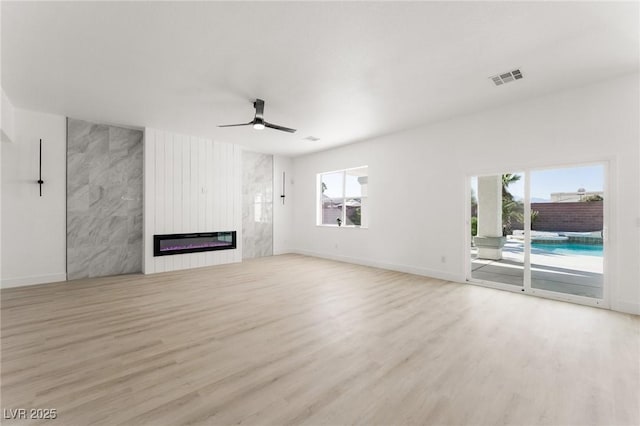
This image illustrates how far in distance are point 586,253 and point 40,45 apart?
741 centimetres

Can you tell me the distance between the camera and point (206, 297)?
412 centimetres

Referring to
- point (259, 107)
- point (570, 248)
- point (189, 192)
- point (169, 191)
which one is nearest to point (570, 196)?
point (570, 248)

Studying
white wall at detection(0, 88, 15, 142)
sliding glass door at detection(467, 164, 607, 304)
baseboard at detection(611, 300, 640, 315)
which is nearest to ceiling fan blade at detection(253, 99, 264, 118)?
white wall at detection(0, 88, 15, 142)

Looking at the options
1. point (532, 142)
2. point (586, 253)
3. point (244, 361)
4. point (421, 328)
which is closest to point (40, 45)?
point (244, 361)

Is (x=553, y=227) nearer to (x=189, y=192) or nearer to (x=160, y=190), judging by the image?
(x=189, y=192)

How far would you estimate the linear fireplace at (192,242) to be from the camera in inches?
230

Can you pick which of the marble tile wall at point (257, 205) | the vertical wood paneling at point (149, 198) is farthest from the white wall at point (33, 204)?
the marble tile wall at point (257, 205)

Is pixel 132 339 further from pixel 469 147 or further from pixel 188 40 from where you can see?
pixel 469 147

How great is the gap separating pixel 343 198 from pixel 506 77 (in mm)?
4686

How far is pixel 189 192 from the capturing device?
6312 mm

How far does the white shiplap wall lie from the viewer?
5770mm

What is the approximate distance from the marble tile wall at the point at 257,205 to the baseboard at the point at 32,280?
12.4 ft

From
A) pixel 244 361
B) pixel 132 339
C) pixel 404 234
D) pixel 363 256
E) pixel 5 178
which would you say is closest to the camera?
pixel 244 361

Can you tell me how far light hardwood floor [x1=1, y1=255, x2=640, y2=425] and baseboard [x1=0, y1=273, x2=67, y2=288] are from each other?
0.52 meters
